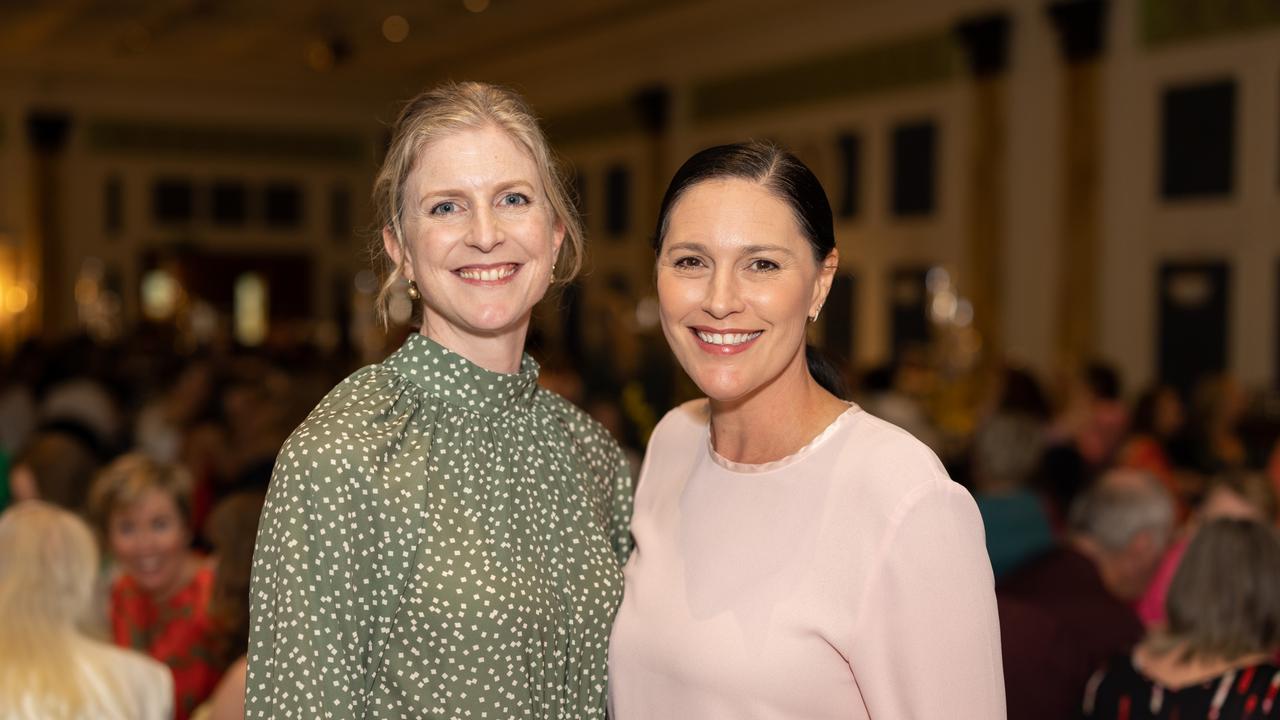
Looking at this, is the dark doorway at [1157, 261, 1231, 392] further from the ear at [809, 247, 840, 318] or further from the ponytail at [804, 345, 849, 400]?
the ear at [809, 247, 840, 318]

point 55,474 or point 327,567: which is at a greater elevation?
point 327,567

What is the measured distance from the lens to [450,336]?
1800mm

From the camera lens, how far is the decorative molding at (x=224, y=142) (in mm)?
16266

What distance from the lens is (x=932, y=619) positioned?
1571mm

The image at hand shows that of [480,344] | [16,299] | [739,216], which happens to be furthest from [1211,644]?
[16,299]

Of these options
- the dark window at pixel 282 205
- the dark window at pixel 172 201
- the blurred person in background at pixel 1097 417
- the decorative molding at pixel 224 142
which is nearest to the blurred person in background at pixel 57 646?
the blurred person in background at pixel 1097 417

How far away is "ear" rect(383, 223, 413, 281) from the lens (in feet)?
5.92

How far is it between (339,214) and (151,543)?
14689mm

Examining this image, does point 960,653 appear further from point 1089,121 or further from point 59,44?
point 59,44

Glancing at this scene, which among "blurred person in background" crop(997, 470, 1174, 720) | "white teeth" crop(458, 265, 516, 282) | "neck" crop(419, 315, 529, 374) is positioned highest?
"white teeth" crop(458, 265, 516, 282)

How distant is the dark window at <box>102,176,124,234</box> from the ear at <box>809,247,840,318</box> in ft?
52.4

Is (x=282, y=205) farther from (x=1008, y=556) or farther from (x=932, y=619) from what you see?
(x=932, y=619)

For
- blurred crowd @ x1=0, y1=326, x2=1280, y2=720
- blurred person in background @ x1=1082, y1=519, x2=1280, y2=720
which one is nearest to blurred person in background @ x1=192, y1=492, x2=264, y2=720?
blurred crowd @ x1=0, y1=326, x2=1280, y2=720

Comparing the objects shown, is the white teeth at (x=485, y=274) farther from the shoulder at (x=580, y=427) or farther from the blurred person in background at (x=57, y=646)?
the blurred person in background at (x=57, y=646)
